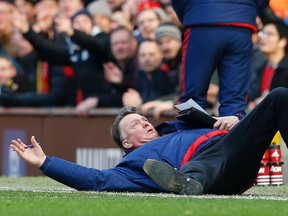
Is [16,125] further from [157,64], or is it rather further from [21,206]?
[21,206]

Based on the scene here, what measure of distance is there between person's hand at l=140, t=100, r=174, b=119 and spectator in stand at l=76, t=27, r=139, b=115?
0.81 m

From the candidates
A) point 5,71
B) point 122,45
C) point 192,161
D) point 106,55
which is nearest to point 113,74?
point 122,45

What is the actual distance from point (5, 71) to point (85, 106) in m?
1.98

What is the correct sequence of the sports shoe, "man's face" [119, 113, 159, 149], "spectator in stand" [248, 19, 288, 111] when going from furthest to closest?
"spectator in stand" [248, 19, 288, 111]
"man's face" [119, 113, 159, 149]
the sports shoe

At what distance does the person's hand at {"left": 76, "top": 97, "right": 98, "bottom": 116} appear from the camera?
43.8 ft

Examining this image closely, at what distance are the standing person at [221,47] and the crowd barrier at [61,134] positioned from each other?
3134mm

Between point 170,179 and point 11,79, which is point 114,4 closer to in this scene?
point 11,79

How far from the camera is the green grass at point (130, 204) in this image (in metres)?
6.28

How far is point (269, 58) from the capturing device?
496 inches

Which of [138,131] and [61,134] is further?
[61,134]

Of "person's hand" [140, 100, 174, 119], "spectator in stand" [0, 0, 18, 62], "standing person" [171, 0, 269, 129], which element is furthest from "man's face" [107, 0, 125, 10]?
"standing person" [171, 0, 269, 129]

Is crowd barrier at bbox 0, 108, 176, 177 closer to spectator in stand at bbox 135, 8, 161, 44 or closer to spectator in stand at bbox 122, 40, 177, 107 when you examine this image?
spectator in stand at bbox 122, 40, 177, 107

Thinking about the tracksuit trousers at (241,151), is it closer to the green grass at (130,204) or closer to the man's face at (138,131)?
the green grass at (130,204)

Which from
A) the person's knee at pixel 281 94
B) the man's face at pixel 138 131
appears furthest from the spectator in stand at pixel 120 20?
the person's knee at pixel 281 94
